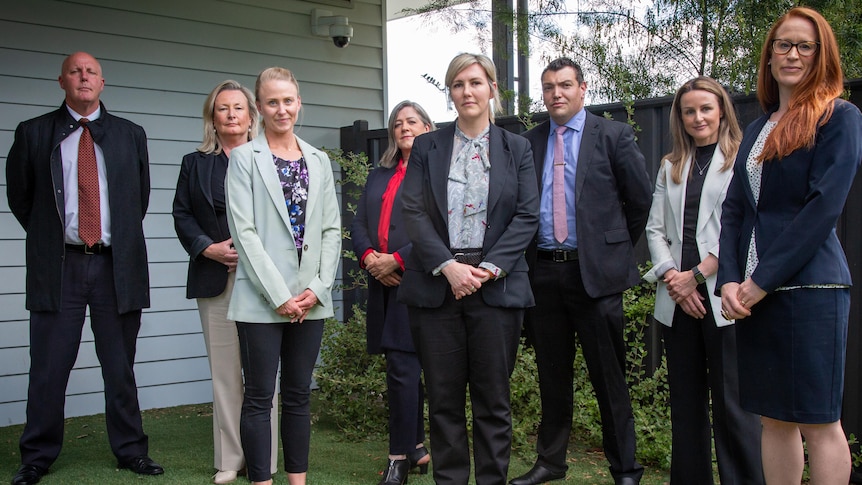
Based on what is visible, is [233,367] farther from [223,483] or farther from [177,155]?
[177,155]

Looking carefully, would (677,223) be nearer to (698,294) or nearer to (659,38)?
(698,294)

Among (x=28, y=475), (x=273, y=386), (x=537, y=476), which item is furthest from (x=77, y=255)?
(x=537, y=476)

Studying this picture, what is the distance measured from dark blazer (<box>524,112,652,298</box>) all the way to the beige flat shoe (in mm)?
1663

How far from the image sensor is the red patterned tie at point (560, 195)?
141 inches

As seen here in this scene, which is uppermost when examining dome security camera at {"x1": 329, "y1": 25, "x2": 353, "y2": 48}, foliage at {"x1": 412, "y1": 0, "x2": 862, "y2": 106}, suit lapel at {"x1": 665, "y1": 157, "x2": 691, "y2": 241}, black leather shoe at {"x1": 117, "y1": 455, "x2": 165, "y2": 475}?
dome security camera at {"x1": 329, "y1": 25, "x2": 353, "y2": 48}

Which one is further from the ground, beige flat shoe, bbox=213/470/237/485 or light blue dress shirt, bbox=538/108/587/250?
light blue dress shirt, bbox=538/108/587/250

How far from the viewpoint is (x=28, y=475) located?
3746 mm

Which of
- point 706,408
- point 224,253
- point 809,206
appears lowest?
point 706,408

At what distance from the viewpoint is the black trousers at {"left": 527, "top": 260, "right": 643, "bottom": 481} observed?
3.58m

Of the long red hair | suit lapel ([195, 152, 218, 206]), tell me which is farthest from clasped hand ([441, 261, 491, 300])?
suit lapel ([195, 152, 218, 206])

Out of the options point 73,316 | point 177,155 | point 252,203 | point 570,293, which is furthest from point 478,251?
point 177,155

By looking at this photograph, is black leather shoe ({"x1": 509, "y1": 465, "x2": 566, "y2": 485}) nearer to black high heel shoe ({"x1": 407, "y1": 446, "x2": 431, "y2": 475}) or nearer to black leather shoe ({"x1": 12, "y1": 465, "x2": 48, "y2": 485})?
black high heel shoe ({"x1": 407, "y1": 446, "x2": 431, "y2": 475})

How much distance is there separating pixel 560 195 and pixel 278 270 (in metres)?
1.21

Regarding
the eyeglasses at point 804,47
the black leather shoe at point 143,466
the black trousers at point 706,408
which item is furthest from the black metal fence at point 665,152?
the black leather shoe at point 143,466
